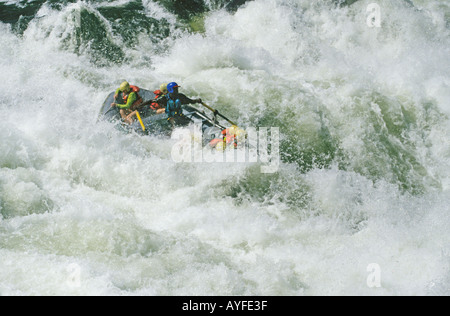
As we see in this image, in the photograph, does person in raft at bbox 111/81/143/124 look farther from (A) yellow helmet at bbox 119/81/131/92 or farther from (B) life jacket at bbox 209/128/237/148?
(B) life jacket at bbox 209/128/237/148

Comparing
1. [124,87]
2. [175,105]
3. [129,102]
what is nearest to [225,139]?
[175,105]

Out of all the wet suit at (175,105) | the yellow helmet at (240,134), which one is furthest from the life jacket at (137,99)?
the yellow helmet at (240,134)

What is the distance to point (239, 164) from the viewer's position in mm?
5816

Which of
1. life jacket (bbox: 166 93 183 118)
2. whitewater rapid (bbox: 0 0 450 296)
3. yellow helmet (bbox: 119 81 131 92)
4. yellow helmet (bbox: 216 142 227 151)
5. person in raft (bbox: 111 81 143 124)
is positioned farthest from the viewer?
yellow helmet (bbox: 119 81 131 92)

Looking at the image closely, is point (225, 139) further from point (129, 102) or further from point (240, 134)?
point (129, 102)

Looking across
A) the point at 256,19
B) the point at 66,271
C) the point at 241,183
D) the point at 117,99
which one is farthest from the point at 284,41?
the point at 66,271

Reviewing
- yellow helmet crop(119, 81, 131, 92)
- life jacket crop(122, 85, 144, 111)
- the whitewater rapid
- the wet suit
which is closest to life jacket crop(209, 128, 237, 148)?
the whitewater rapid

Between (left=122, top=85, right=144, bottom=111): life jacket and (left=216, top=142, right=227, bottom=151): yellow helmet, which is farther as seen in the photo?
(left=122, top=85, right=144, bottom=111): life jacket

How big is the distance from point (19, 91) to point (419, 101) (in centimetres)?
696

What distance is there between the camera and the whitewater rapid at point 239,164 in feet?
13.4

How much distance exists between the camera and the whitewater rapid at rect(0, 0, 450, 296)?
4.07m

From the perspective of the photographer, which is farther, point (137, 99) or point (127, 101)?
point (137, 99)

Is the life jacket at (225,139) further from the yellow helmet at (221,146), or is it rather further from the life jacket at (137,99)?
the life jacket at (137,99)

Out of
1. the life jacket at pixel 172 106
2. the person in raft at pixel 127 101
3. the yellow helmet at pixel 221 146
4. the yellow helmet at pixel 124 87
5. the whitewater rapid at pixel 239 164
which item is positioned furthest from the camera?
the yellow helmet at pixel 124 87
